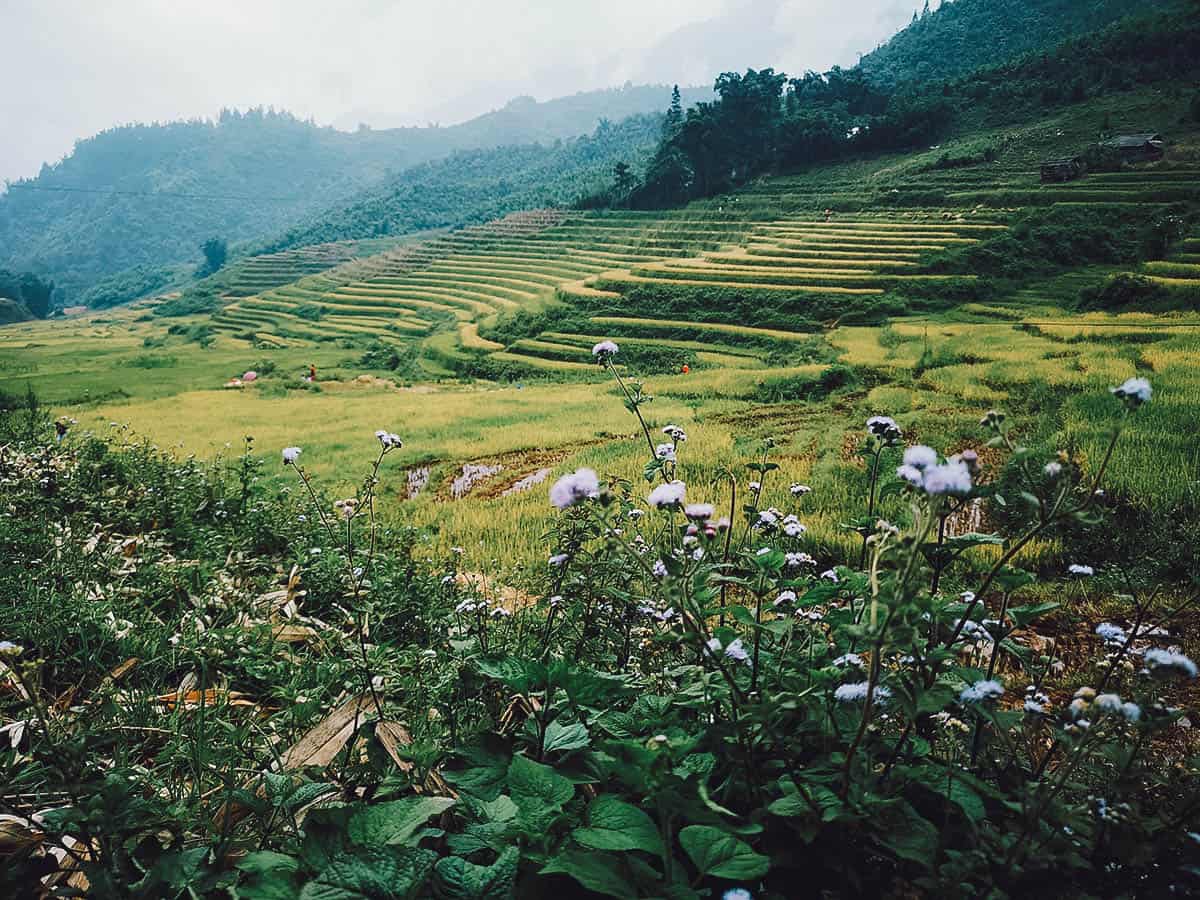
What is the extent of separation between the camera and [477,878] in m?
0.97

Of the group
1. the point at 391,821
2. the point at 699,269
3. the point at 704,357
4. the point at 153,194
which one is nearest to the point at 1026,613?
the point at 391,821

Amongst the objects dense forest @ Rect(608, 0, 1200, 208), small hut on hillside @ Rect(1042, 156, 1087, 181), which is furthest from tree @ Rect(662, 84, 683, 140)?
small hut on hillside @ Rect(1042, 156, 1087, 181)

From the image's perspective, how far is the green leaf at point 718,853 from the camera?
929mm

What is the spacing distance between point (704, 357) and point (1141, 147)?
12833 millimetres

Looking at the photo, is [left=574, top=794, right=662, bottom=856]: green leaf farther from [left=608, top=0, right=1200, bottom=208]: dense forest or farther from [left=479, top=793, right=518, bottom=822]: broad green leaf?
[left=608, top=0, right=1200, bottom=208]: dense forest

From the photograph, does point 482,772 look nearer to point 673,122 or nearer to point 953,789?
point 953,789

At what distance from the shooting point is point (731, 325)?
70.2 feet

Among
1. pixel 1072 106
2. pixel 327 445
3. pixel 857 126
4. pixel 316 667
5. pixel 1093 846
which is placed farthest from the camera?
pixel 857 126

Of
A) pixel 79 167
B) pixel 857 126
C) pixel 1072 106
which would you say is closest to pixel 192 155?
pixel 79 167

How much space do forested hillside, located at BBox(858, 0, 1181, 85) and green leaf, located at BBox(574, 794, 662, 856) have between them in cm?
6395

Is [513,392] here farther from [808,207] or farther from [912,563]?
[808,207]

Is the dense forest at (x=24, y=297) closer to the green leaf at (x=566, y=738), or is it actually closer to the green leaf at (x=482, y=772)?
the green leaf at (x=482, y=772)

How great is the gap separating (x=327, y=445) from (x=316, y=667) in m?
8.13

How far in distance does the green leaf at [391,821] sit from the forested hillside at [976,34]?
64115 millimetres
